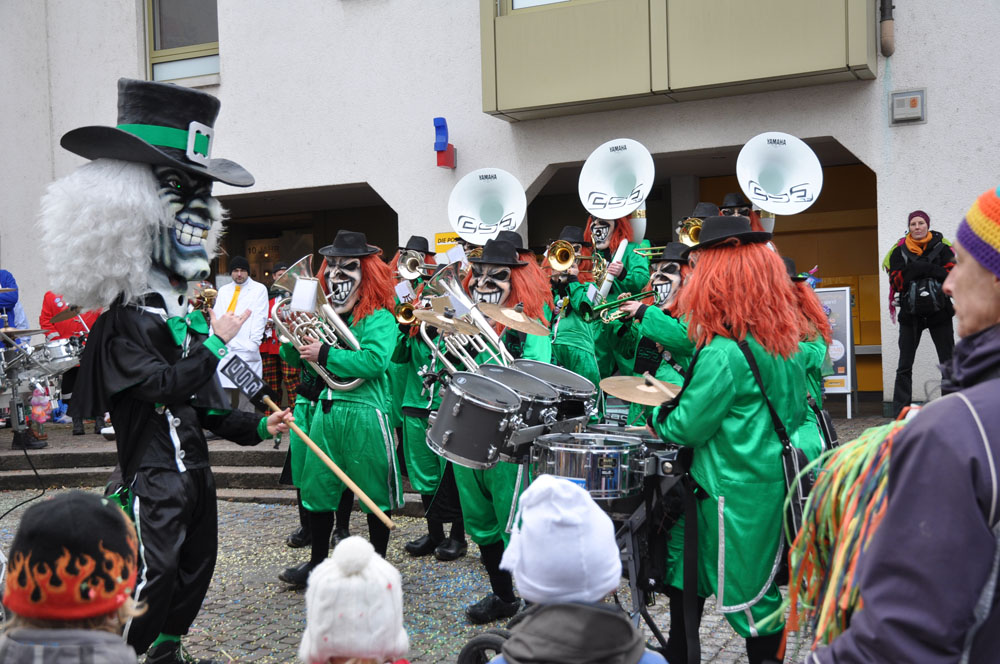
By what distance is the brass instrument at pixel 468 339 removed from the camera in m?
4.77

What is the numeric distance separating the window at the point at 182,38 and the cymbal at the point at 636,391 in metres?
10.1

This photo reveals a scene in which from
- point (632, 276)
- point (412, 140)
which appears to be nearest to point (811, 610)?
point (632, 276)

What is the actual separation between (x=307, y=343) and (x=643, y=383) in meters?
2.20

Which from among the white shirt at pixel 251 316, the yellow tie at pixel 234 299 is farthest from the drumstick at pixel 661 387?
the yellow tie at pixel 234 299

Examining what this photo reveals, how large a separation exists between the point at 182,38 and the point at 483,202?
6.69 m

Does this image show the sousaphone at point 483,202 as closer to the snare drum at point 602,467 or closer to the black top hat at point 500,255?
the black top hat at point 500,255

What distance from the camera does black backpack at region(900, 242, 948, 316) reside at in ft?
26.6

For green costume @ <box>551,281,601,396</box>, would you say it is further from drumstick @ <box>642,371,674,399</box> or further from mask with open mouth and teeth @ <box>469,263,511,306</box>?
drumstick @ <box>642,371,674,399</box>

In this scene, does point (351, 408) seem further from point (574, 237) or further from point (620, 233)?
point (620, 233)

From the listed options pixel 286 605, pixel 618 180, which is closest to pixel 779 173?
pixel 618 180

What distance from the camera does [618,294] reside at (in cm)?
711

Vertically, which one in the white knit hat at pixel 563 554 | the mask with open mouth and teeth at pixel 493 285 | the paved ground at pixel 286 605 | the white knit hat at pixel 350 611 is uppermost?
the mask with open mouth and teeth at pixel 493 285

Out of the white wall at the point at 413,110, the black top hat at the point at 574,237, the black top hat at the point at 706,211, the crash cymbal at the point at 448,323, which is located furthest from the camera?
the white wall at the point at 413,110

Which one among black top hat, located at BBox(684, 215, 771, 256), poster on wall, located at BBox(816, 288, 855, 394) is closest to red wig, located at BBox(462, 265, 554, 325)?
black top hat, located at BBox(684, 215, 771, 256)
